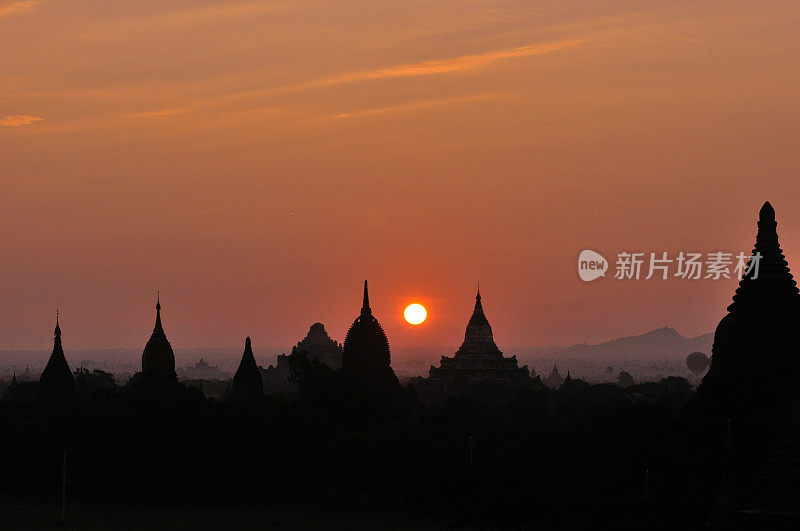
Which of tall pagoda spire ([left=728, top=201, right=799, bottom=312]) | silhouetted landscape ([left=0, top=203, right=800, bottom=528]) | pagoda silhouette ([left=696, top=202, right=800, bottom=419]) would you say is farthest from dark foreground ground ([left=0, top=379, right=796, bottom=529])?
tall pagoda spire ([left=728, top=201, right=799, bottom=312])

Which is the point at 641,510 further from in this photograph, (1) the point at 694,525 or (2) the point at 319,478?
(2) the point at 319,478

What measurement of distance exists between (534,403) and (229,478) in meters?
50.1

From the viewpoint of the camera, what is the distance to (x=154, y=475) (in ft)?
247

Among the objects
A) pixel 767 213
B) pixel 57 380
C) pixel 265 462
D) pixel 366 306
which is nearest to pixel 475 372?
pixel 366 306

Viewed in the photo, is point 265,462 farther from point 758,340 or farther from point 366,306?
point 366,306

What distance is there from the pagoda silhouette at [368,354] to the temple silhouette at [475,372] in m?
66.9

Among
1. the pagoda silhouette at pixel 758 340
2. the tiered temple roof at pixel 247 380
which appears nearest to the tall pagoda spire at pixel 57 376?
the tiered temple roof at pixel 247 380

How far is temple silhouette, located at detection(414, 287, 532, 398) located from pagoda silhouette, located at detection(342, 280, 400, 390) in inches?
2636

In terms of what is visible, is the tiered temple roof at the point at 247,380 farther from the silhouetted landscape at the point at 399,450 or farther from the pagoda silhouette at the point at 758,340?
the pagoda silhouette at the point at 758,340

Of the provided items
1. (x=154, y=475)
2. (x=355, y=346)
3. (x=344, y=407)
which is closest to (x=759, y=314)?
(x=154, y=475)

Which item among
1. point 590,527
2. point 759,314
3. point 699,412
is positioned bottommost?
point 590,527

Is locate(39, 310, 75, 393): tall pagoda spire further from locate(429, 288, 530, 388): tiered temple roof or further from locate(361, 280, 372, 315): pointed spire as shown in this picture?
locate(429, 288, 530, 388): tiered temple roof

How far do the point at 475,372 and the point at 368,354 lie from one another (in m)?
77.3

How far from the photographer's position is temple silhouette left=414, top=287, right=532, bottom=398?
18950cm
